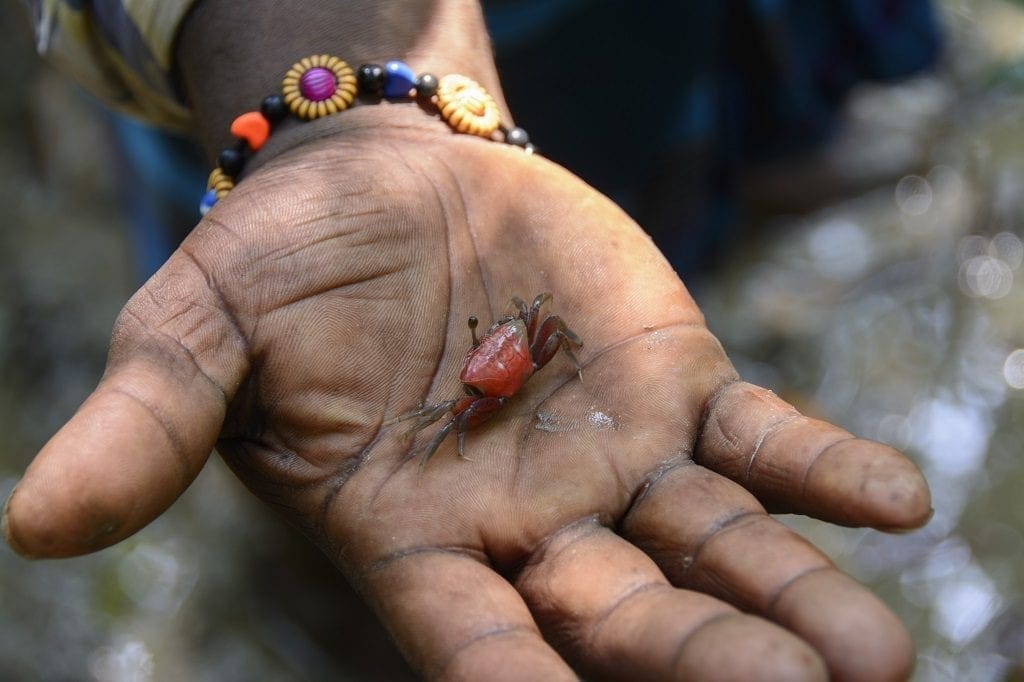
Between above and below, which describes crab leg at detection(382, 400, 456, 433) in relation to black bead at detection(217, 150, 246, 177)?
below

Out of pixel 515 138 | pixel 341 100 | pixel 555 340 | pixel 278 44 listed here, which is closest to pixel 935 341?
pixel 515 138

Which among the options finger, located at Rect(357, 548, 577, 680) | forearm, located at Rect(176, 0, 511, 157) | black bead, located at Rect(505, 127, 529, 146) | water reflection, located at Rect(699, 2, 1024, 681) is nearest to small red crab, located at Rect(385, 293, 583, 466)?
finger, located at Rect(357, 548, 577, 680)

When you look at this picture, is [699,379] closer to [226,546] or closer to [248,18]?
[248,18]

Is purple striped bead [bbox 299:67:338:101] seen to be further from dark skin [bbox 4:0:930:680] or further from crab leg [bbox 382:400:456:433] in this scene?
crab leg [bbox 382:400:456:433]

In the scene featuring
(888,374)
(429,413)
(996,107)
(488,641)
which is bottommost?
(888,374)

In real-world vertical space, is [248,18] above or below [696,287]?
above

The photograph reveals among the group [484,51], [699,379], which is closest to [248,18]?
[484,51]
